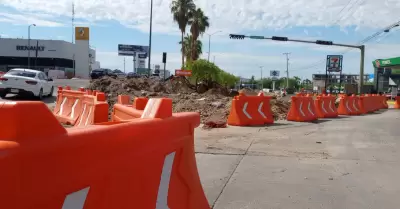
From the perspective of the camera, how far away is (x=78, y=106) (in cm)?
1178

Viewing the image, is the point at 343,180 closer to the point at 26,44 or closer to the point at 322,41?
the point at 322,41

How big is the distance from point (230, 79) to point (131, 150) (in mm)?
51527

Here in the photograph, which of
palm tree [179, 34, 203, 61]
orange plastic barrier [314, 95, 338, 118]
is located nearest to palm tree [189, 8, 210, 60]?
palm tree [179, 34, 203, 61]

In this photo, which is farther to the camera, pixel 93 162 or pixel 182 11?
pixel 182 11

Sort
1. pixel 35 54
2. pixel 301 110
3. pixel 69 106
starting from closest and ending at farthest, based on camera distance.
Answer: pixel 69 106 → pixel 301 110 → pixel 35 54

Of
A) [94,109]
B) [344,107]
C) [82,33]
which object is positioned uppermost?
[82,33]

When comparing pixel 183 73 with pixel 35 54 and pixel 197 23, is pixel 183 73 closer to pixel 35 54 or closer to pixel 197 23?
pixel 197 23

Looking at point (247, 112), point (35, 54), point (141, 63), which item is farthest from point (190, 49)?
point (141, 63)

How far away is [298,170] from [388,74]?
62643 mm

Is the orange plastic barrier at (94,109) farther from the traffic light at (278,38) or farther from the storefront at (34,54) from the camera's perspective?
the storefront at (34,54)

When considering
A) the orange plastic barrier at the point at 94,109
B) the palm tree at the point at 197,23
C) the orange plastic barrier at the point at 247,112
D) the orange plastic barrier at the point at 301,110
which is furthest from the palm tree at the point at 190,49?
the orange plastic barrier at the point at 94,109

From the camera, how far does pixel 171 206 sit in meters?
3.29

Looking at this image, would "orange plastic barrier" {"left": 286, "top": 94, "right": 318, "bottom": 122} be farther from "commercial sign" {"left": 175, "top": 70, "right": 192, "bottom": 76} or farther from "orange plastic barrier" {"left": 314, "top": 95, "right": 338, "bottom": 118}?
"commercial sign" {"left": 175, "top": 70, "right": 192, "bottom": 76}

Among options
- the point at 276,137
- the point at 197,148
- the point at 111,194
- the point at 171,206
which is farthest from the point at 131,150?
the point at 276,137
